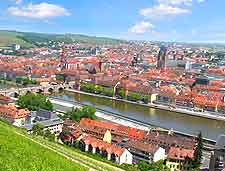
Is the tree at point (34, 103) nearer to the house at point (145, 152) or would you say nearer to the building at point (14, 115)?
the building at point (14, 115)

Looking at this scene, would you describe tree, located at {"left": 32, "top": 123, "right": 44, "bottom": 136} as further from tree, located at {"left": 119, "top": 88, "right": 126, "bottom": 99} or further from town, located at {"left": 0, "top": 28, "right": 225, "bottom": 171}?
tree, located at {"left": 119, "top": 88, "right": 126, "bottom": 99}

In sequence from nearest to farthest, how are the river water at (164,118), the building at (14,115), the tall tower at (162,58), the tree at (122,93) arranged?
1. the building at (14,115)
2. the river water at (164,118)
3. the tree at (122,93)
4. the tall tower at (162,58)

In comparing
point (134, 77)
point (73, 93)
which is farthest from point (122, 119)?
point (134, 77)

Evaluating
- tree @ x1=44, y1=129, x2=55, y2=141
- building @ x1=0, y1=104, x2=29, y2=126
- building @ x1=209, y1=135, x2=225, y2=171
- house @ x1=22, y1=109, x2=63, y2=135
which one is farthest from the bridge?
building @ x1=209, y1=135, x2=225, y2=171

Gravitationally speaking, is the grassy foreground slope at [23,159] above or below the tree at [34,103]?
above

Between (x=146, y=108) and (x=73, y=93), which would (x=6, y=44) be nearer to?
(x=73, y=93)

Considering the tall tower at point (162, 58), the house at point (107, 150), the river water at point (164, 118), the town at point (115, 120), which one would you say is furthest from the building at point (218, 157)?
the tall tower at point (162, 58)

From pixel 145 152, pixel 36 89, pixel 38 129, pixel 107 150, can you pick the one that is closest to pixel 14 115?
pixel 38 129
